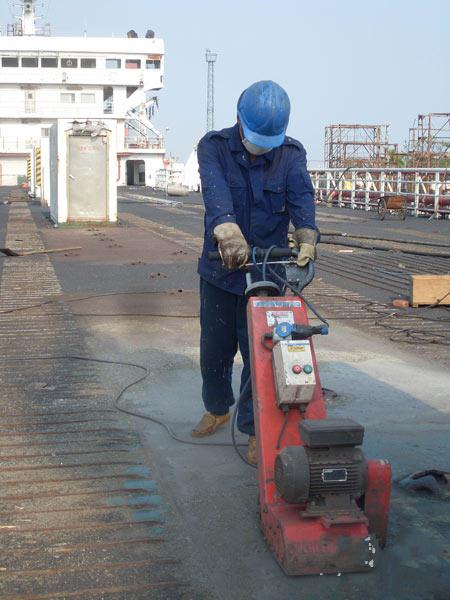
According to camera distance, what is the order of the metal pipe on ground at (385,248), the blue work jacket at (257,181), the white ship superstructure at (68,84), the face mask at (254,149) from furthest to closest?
the white ship superstructure at (68,84)
the metal pipe on ground at (385,248)
the blue work jacket at (257,181)
the face mask at (254,149)

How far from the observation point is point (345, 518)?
123 inches

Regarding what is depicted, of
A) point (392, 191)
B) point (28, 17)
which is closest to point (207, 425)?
point (392, 191)

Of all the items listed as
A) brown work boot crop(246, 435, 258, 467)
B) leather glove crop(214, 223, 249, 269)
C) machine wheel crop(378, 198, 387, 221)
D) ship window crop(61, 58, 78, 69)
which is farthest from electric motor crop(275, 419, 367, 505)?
ship window crop(61, 58, 78, 69)

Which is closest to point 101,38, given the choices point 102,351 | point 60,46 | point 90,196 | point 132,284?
point 60,46

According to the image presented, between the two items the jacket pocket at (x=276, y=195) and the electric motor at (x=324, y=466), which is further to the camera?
the jacket pocket at (x=276, y=195)

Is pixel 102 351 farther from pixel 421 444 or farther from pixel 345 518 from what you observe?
pixel 345 518

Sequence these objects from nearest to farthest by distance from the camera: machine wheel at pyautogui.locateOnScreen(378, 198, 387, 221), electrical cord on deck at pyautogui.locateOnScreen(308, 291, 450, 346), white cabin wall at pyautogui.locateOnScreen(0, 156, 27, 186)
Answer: electrical cord on deck at pyautogui.locateOnScreen(308, 291, 450, 346)
machine wheel at pyautogui.locateOnScreen(378, 198, 387, 221)
white cabin wall at pyautogui.locateOnScreen(0, 156, 27, 186)

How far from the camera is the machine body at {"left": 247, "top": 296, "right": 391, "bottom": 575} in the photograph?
3.11 metres

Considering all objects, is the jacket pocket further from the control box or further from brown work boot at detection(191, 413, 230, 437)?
brown work boot at detection(191, 413, 230, 437)

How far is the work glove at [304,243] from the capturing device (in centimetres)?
384

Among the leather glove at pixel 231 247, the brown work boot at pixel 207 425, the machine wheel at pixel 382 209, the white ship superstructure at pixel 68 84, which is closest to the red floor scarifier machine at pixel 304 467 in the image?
the leather glove at pixel 231 247

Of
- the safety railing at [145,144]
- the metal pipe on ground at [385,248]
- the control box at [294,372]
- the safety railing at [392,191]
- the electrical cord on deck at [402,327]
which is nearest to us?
the control box at [294,372]

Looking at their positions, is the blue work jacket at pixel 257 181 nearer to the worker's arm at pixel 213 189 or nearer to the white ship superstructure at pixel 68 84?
the worker's arm at pixel 213 189

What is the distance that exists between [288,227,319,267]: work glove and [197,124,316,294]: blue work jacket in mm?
68
